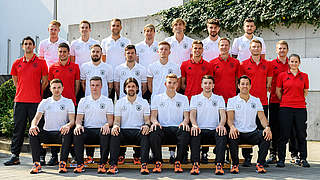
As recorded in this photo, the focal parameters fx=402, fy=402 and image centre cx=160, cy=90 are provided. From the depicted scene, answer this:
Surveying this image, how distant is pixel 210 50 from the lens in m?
7.54

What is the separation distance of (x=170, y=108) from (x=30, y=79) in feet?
8.29

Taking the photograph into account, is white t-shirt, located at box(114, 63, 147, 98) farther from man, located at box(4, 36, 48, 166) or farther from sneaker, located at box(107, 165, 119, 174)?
sneaker, located at box(107, 165, 119, 174)

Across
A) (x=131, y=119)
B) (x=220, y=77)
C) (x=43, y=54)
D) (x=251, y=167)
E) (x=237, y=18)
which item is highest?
(x=237, y=18)

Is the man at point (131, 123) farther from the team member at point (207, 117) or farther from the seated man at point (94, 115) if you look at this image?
the team member at point (207, 117)

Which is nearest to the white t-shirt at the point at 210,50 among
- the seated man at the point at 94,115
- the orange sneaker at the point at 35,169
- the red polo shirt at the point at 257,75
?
the red polo shirt at the point at 257,75

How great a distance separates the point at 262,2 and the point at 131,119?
6.25 m

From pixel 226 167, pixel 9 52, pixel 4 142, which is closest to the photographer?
pixel 226 167

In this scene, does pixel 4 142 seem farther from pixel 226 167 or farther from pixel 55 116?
pixel 226 167

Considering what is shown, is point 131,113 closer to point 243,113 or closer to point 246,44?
point 243,113

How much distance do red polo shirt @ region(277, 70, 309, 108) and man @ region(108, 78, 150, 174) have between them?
2443 millimetres

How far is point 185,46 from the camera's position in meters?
7.54

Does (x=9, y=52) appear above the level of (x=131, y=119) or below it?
above

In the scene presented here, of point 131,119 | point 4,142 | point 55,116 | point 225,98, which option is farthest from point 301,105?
point 4,142

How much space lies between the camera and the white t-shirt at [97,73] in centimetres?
714
